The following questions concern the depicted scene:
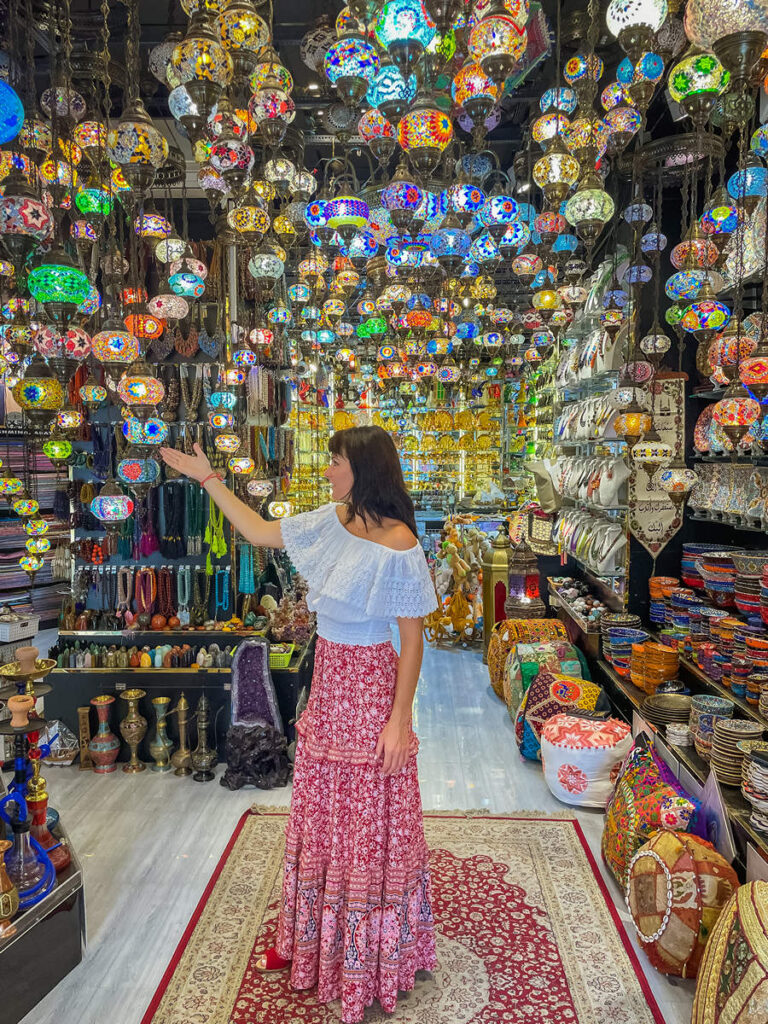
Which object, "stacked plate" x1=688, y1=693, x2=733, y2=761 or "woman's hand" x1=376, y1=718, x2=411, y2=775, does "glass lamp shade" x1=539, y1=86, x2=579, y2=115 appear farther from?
"stacked plate" x1=688, y1=693, x2=733, y2=761

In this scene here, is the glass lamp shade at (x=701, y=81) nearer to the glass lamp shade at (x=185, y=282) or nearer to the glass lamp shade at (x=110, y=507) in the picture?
the glass lamp shade at (x=185, y=282)

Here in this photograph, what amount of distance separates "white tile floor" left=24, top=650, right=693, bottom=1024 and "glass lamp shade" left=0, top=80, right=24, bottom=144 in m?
2.69

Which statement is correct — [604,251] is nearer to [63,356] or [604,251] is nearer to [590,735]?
[590,735]

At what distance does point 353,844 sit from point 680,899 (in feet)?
3.64

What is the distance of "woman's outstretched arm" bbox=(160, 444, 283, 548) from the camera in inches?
95.7

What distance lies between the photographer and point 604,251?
594 cm

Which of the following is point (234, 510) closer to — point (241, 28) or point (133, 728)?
point (241, 28)

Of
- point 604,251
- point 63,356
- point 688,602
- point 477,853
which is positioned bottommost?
point 477,853

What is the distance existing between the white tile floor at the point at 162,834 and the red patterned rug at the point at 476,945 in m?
0.09

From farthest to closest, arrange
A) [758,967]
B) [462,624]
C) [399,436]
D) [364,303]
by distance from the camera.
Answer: [399,436] → [462,624] → [364,303] → [758,967]

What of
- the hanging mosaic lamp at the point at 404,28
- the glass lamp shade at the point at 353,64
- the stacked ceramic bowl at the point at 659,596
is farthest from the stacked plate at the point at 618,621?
the hanging mosaic lamp at the point at 404,28

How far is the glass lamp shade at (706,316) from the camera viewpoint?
2.91 m

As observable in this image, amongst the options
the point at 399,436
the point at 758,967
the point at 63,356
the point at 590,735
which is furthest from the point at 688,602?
the point at 399,436

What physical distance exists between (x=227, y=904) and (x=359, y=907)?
3.23ft
